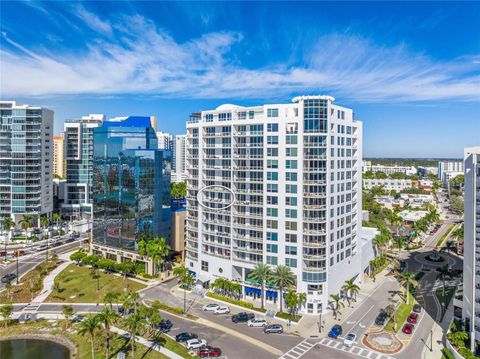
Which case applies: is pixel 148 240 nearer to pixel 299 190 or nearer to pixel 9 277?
pixel 9 277

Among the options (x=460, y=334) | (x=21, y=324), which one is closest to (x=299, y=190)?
(x=460, y=334)

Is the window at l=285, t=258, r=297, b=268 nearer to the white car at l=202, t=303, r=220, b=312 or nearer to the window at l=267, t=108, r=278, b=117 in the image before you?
the white car at l=202, t=303, r=220, b=312

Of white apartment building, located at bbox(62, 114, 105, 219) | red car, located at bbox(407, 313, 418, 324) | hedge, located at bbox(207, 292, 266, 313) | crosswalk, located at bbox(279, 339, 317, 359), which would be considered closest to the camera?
crosswalk, located at bbox(279, 339, 317, 359)

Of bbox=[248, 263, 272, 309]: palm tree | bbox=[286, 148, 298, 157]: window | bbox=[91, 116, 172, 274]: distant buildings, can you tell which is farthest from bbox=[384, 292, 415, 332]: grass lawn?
bbox=[91, 116, 172, 274]: distant buildings

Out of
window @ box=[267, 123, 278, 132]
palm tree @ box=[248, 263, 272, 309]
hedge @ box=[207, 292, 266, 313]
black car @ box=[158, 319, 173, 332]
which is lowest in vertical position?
black car @ box=[158, 319, 173, 332]

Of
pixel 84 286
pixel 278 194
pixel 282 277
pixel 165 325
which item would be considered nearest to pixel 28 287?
pixel 84 286

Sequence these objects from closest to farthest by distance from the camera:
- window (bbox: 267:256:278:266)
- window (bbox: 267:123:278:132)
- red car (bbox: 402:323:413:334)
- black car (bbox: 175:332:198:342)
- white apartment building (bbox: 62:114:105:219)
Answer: black car (bbox: 175:332:198:342)
red car (bbox: 402:323:413:334)
window (bbox: 267:123:278:132)
window (bbox: 267:256:278:266)
white apartment building (bbox: 62:114:105:219)

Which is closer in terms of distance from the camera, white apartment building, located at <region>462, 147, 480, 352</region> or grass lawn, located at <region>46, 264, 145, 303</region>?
white apartment building, located at <region>462, 147, 480, 352</region>

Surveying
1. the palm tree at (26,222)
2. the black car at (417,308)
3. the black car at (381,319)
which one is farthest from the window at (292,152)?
the palm tree at (26,222)
